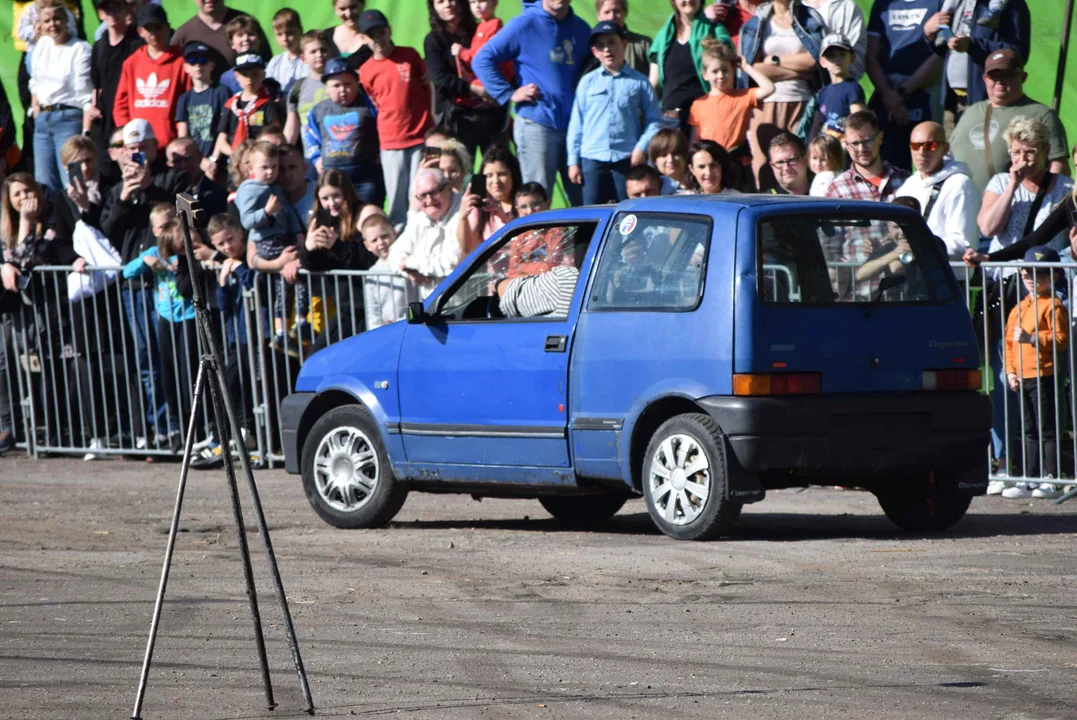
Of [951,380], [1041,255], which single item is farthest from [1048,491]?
[951,380]

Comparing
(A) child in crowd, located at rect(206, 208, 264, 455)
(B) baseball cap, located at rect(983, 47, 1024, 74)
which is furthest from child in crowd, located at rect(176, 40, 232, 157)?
(B) baseball cap, located at rect(983, 47, 1024, 74)

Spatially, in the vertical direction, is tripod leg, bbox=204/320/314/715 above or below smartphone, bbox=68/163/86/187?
below

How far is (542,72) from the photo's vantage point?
15312mm

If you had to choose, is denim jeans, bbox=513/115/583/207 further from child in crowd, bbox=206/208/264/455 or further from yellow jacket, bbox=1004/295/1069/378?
yellow jacket, bbox=1004/295/1069/378

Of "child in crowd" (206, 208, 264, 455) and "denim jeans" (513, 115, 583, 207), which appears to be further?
"denim jeans" (513, 115, 583, 207)

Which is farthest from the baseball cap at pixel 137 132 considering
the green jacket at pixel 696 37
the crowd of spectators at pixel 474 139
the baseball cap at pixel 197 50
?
the green jacket at pixel 696 37

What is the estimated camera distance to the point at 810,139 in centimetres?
1427

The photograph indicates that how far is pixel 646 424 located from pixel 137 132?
295 inches

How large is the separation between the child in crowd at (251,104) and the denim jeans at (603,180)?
10.2 ft

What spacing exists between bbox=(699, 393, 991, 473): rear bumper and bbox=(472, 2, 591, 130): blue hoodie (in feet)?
18.7

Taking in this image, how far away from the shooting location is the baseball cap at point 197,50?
17031mm

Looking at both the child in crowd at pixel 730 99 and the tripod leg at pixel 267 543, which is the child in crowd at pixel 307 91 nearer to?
the child in crowd at pixel 730 99

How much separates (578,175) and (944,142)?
124 inches

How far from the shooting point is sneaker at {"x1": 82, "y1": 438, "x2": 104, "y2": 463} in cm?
1628
